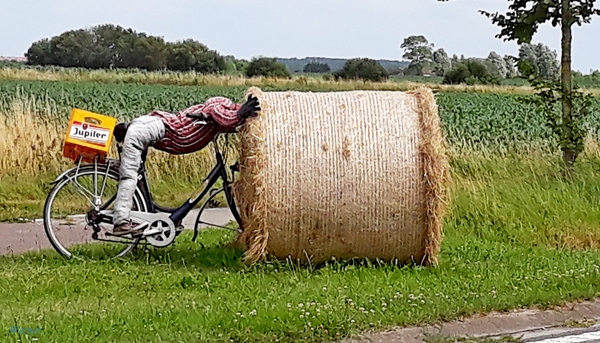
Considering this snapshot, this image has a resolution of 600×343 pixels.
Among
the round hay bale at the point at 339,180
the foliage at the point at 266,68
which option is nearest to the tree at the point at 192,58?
the foliage at the point at 266,68

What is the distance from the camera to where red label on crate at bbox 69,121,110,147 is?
7906mm

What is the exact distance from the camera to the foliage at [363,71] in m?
46.6

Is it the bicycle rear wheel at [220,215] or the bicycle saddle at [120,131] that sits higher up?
the bicycle saddle at [120,131]

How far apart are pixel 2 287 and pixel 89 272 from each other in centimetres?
75

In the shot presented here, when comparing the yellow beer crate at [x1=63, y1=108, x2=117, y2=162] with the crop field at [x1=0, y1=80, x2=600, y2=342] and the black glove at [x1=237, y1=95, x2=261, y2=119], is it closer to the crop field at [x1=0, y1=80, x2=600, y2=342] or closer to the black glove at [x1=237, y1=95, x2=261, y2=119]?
the crop field at [x1=0, y1=80, x2=600, y2=342]

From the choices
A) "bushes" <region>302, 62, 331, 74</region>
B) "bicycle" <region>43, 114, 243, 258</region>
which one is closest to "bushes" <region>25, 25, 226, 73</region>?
"bushes" <region>302, 62, 331, 74</region>

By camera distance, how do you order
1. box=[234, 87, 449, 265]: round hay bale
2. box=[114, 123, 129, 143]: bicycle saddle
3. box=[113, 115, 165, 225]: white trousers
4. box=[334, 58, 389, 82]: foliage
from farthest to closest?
box=[334, 58, 389, 82]: foliage
box=[114, 123, 129, 143]: bicycle saddle
box=[113, 115, 165, 225]: white trousers
box=[234, 87, 449, 265]: round hay bale

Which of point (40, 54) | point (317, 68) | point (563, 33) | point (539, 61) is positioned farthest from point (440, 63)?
point (563, 33)

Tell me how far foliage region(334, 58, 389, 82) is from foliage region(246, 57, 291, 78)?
9.72ft

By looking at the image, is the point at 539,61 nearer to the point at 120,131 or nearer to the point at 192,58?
the point at 120,131

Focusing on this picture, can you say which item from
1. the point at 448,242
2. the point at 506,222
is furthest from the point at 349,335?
the point at 506,222

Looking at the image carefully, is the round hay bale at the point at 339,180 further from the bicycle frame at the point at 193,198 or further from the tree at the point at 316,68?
the tree at the point at 316,68

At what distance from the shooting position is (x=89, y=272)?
735cm

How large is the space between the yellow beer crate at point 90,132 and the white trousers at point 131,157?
25cm
